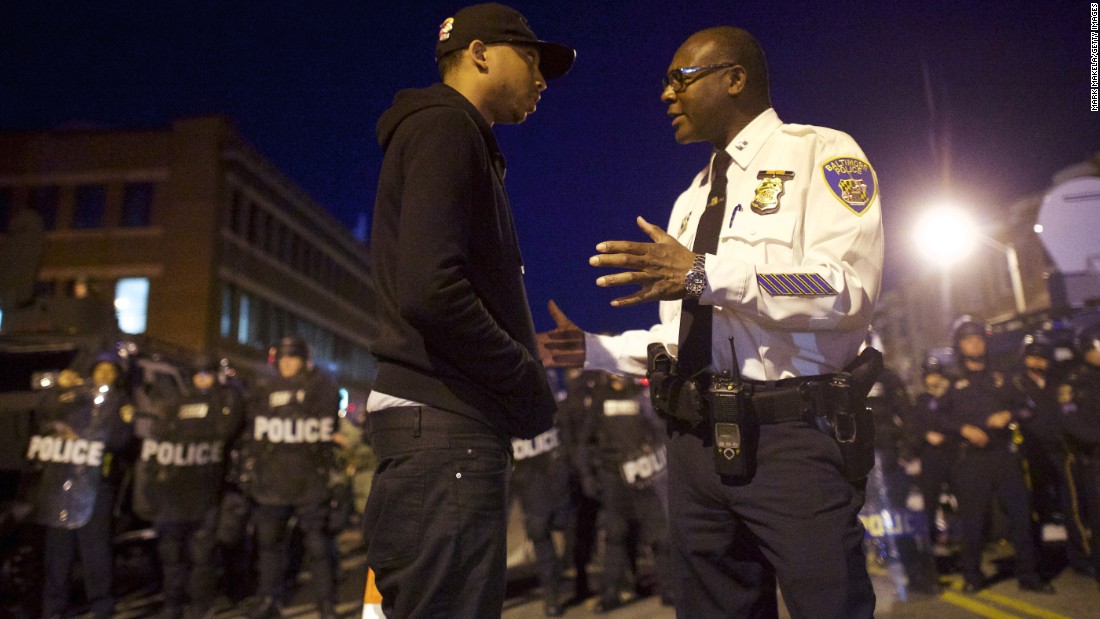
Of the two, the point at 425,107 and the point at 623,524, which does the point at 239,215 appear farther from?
the point at 425,107

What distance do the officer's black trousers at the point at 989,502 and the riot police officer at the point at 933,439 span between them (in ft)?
1.08

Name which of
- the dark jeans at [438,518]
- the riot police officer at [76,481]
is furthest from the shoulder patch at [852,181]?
the riot police officer at [76,481]

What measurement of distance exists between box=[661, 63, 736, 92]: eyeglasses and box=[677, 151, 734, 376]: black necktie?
0.32 meters

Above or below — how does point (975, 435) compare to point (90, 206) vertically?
below

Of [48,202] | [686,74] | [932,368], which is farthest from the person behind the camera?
[48,202]

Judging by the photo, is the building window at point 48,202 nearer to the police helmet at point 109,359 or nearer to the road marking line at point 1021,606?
the police helmet at point 109,359

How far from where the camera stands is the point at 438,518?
1.93m

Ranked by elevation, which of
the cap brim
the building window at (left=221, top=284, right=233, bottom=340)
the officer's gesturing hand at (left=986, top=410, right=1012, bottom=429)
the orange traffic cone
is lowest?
the orange traffic cone

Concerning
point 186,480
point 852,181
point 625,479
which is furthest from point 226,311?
point 852,181

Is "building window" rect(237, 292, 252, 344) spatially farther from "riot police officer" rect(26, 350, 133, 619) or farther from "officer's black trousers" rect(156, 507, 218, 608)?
"officer's black trousers" rect(156, 507, 218, 608)

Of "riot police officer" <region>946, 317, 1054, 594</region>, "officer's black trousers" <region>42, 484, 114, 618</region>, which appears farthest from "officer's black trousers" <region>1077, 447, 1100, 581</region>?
"officer's black trousers" <region>42, 484, 114, 618</region>

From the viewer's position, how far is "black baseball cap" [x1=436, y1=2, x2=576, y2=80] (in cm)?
237

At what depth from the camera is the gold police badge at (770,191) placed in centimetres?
248

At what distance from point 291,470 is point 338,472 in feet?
5.52
